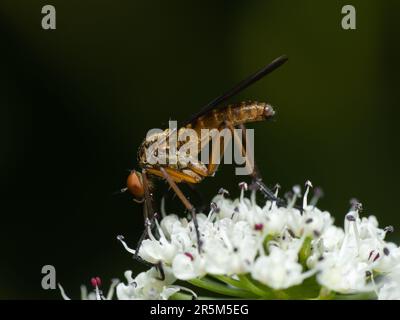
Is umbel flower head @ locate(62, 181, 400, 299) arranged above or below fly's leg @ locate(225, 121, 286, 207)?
below

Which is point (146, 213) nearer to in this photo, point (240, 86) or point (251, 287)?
point (240, 86)

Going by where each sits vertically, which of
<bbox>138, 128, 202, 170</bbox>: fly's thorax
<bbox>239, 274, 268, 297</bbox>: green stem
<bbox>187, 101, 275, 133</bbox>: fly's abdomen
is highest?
<bbox>187, 101, 275, 133</bbox>: fly's abdomen

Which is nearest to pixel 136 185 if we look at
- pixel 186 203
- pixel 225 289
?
pixel 186 203

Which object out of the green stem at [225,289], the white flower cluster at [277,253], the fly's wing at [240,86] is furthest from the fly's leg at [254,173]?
the green stem at [225,289]

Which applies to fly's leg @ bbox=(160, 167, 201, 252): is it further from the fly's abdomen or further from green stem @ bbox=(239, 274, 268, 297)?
the fly's abdomen

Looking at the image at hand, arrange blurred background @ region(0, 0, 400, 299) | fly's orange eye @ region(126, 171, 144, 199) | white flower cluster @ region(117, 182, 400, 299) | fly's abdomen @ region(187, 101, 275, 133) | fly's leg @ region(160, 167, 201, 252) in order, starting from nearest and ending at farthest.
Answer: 1. white flower cluster @ region(117, 182, 400, 299)
2. fly's leg @ region(160, 167, 201, 252)
3. fly's orange eye @ region(126, 171, 144, 199)
4. fly's abdomen @ region(187, 101, 275, 133)
5. blurred background @ region(0, 0, 400, 299)

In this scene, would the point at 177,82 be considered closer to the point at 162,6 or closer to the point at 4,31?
the point at 162,6

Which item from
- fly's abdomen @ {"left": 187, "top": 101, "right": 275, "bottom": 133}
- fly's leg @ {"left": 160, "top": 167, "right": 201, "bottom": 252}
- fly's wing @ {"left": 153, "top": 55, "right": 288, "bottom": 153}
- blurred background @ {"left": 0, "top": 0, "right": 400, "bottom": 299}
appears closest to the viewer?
fly's leg @ {"left": 160, "top": 167, "right": 201, "bottom": 252}

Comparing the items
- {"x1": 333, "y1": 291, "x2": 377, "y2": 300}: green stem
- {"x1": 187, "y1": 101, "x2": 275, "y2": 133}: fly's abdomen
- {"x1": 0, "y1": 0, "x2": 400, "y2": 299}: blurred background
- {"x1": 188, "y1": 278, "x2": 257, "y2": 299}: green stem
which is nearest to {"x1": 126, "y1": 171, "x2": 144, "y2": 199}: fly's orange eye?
{"x1": 187, "y1": 101, "x2": 275, "y2": 133}: fly's abdomen
